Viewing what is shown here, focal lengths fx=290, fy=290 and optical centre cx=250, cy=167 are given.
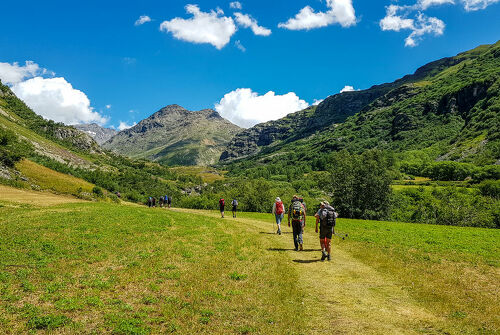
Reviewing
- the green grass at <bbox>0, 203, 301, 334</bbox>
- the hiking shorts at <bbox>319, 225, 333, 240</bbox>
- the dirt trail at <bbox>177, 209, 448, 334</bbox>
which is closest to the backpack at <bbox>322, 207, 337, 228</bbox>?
the hiking shorts at <bbox>319, 225, 333, 240</bbox>

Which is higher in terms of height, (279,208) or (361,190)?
(361,190)

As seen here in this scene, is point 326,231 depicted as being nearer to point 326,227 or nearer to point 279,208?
point 326,227

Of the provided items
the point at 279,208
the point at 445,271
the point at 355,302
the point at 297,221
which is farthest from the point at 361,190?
the point at 355,302

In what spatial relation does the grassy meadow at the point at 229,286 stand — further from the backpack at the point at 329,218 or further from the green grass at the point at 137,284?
the backpack at the point at 329,218

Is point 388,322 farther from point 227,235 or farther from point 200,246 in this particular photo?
point 227,235

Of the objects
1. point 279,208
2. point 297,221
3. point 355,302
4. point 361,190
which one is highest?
point 361,190

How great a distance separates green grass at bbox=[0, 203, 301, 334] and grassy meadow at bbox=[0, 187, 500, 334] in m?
0.05

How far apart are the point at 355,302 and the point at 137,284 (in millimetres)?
9655

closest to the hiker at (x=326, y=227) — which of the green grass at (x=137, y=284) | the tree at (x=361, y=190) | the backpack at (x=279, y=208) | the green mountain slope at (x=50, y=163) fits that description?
the green grass at (x=137, y=284)

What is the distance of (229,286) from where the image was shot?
44.5ft

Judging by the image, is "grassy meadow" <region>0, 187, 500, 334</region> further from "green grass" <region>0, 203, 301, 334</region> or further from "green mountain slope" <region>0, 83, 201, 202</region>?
"green mountain slope" <region>0, 83, 201, 202</region>

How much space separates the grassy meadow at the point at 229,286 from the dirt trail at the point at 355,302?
0.16 ft

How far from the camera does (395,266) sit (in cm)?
1736

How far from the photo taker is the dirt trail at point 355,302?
9.72 metres
